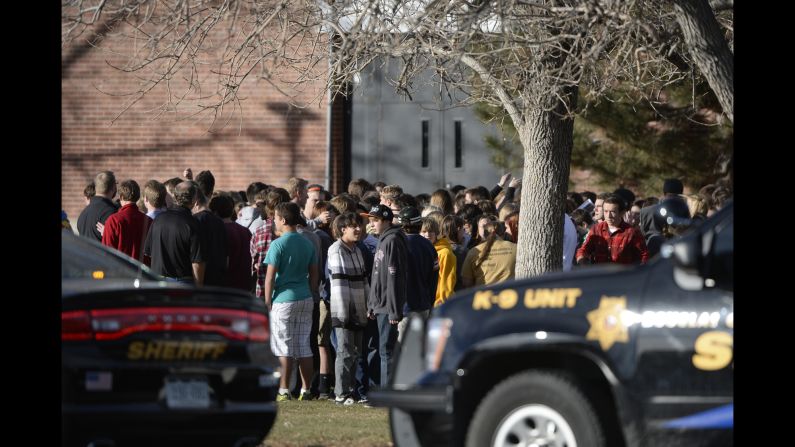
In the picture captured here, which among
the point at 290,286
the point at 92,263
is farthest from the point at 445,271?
the point at 92,263

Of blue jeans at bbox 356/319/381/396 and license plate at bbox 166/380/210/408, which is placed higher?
license plate at bbox 166/380/210/408

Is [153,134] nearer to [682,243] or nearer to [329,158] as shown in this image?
[329,158]

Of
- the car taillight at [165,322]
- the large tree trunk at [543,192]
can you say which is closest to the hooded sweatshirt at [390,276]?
the large tree trunk at [543,192]

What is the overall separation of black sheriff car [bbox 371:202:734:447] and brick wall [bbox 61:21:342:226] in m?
14.5

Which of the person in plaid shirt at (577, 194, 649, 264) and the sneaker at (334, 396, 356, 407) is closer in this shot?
the sneaker at (334, 396, 356, 407)

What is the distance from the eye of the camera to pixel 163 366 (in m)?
6.73

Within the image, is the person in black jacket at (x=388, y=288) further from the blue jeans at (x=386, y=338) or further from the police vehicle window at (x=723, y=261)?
the police vehicle window at (x=723, y=261)

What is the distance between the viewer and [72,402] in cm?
653

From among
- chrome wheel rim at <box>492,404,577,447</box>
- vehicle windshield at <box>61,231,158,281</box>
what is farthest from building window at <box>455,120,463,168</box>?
chrome wheel rim at <box>492,404,577,447</box>

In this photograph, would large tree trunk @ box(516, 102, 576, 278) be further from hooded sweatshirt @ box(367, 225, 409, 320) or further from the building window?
the building window

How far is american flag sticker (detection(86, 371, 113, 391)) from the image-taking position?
6.55 metres
